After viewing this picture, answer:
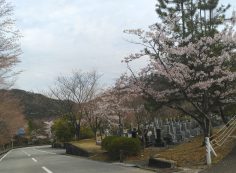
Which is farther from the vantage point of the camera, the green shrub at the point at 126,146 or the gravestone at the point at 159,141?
the gravestone at the point at 159,141

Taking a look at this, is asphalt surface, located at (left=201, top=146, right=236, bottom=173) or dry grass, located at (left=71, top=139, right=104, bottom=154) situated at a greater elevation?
dry grass, located at (left=71, top=139, right=104, bottom=154)

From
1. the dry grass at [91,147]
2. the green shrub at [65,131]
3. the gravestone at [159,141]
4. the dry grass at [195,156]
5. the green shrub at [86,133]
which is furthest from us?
the green shrub at [65,131]

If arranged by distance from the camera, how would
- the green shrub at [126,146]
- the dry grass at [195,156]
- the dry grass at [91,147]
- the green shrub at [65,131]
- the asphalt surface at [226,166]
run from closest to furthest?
the asphalt surface at [226,166]
the dry grass at [195,156]
the green shrub at [126,146]
the dry grass at [91,147]
the green shrub at [65,131]

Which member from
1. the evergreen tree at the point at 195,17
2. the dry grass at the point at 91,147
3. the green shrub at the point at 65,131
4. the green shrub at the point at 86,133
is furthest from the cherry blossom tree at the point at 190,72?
the green shrub at the point at 65,131

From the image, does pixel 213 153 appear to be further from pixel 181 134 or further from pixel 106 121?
pixel 106 121

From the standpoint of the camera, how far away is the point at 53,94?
5647 centimetres

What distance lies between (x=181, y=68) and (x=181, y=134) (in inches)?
350

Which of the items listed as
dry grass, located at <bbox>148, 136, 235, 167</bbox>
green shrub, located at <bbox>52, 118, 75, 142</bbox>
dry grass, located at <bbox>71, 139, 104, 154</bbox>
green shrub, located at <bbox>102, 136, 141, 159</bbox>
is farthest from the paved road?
green shrub, located at <bbox>52, 118, 75, 142</bbox>

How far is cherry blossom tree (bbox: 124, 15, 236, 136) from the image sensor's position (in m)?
18.5

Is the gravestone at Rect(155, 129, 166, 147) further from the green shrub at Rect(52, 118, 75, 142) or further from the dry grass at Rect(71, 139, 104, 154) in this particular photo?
the green shrub at Rect(52, 118, 75, 142)

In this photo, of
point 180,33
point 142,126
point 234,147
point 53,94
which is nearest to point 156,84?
point 180,33

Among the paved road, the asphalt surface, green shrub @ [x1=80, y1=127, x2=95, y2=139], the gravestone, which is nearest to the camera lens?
the asphalt surface

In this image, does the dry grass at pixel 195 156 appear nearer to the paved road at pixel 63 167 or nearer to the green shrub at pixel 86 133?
the paved road at pixel 63 167

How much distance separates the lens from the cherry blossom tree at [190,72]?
1852 centimetres
